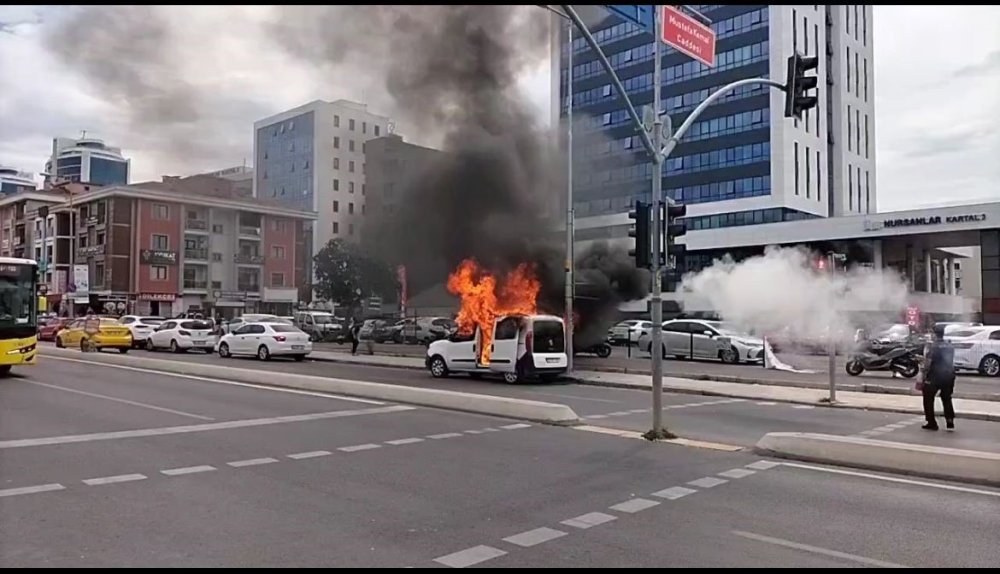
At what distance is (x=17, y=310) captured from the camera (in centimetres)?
1673

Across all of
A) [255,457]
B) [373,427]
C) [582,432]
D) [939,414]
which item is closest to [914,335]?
[939,414]

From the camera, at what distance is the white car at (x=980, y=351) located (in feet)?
68.4

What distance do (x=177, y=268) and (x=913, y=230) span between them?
4019 cm

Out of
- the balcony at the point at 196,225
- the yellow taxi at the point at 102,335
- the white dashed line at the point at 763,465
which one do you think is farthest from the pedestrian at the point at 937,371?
the yellow taxi at the point at 102,335

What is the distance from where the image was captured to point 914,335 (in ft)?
76.7

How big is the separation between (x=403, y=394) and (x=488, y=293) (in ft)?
25.9

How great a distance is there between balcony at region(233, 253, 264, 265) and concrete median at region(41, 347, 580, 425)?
43.0 ft

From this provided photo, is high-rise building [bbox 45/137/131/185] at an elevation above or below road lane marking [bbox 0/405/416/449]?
above

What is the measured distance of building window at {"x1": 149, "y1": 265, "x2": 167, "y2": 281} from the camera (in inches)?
1503

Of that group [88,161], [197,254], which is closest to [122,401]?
[88,161]

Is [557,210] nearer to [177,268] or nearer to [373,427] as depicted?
[373,427]

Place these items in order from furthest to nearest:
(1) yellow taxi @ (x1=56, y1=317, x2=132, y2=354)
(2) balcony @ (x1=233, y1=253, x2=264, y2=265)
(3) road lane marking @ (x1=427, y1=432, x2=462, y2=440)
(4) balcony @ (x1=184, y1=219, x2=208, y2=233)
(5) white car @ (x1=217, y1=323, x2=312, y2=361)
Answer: (2) balcony @ (x1=233, y1=253, x2=264, y2=265) < (1) yellow taxi @ (x1=56, y1=317, x2=132, y2=354) < (5) white car @ (x1=217, y1=323, x2=312, y2=361) < (4) balcony @ (x1=184, y1=219, x2=208, y2=233) < (3) road lane marking @ (x1=427, y1=432, x2=462, y2=440)

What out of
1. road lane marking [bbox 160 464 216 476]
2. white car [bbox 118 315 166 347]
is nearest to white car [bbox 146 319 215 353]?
white car [bbox 118 315 166 347]

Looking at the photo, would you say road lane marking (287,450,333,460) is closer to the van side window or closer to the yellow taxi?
the van side window
